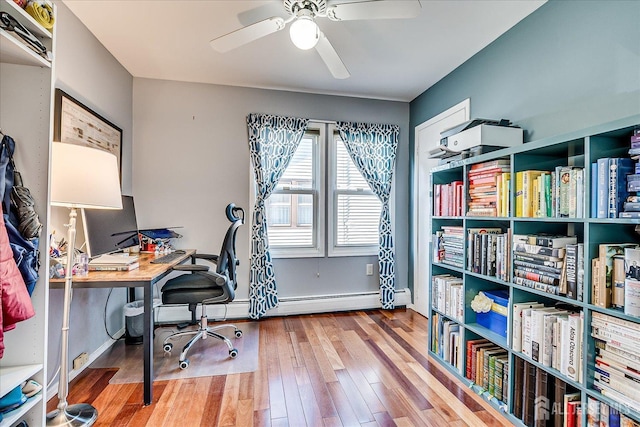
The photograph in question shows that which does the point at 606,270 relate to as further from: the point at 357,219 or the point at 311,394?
the point at 357,219

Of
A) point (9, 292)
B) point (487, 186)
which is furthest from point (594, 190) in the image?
point (9, 292)

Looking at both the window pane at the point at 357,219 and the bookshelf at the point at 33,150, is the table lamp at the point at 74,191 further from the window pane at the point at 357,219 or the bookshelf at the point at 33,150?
the window pane at the point at 357,219

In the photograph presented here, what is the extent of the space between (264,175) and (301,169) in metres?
0.45

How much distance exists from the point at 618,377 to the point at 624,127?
3.28 ft

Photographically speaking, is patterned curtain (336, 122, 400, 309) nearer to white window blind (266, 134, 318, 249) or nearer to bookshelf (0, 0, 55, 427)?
white window blind (266, 134, 318, 249)

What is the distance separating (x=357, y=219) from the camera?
139 inches

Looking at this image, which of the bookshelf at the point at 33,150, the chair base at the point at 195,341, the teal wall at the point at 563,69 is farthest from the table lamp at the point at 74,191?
the teal wall at the point at 563,69

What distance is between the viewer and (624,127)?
1174 millimetres

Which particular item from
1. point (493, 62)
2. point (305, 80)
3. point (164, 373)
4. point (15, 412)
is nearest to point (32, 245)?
point (15, 412)

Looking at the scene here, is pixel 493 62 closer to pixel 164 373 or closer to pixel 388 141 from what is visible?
pixel 388 141

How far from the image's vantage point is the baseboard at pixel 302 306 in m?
3.06

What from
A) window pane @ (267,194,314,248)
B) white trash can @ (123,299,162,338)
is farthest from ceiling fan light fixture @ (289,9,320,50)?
white trash can @ (123,299,162,338)

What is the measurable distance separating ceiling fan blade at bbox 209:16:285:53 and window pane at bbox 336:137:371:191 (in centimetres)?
176

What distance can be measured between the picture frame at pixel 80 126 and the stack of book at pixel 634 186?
299cm
